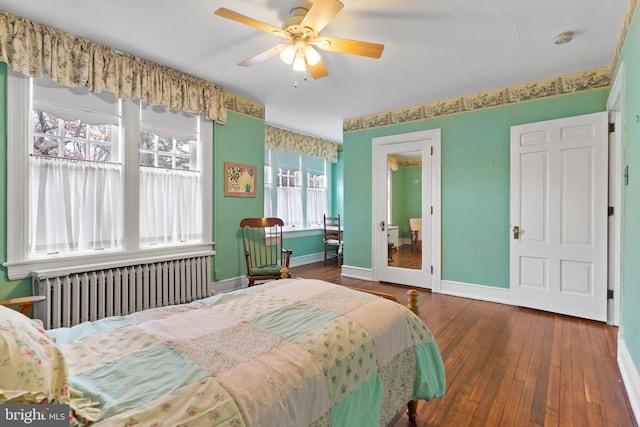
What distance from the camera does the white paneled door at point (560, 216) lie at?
3119 mm

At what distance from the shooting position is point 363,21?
2.37m

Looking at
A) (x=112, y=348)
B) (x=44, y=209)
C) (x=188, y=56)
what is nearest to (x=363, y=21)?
(x=188, y=56)

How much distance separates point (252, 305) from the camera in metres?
1.69

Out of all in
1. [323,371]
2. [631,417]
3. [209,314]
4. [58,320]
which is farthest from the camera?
[58,320]

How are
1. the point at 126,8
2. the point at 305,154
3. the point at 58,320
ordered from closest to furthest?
the point at 126,8 < the point at 58,320 < the point at 305,154

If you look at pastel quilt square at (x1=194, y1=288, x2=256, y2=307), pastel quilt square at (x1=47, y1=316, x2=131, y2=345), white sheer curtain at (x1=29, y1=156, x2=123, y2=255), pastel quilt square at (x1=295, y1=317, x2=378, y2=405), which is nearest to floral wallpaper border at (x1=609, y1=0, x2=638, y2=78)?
pastel quilt square at (x1=295, y1=317, x2=378, y2=405)

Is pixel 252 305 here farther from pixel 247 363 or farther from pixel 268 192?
pixel 268 192

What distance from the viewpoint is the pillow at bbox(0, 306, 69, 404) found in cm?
74

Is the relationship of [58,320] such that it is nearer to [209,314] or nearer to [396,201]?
[209,314]

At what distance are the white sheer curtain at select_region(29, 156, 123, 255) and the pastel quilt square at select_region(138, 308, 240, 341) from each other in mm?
1958

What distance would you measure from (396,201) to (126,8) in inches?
148

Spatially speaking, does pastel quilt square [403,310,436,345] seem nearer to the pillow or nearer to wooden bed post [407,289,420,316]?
wooden bed post [407,289,420,316]

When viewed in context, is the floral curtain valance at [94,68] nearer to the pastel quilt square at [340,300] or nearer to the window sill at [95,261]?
the window sill at [95,261]

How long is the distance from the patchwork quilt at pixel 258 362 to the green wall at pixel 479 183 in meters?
2.62
